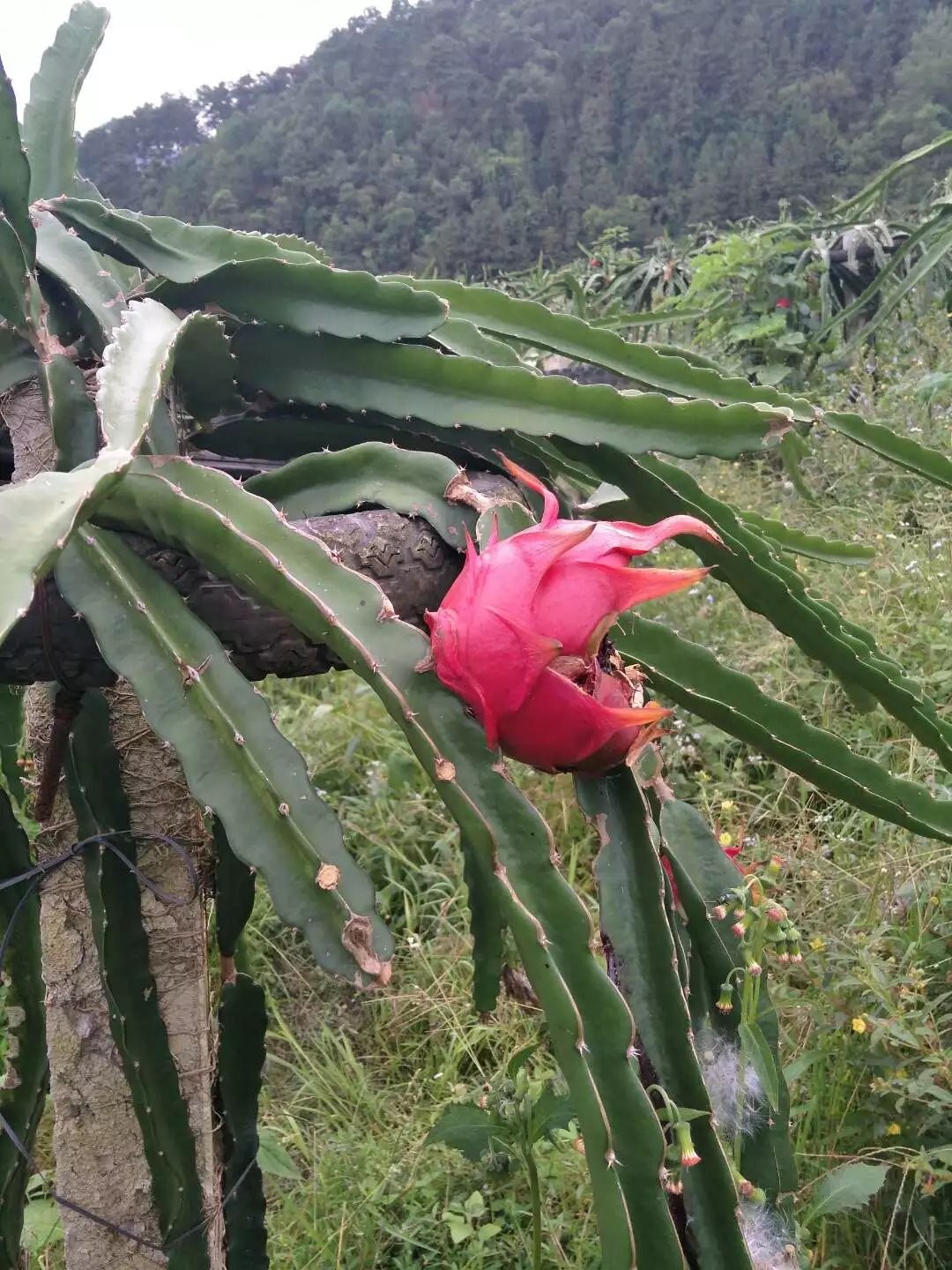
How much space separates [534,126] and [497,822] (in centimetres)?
549

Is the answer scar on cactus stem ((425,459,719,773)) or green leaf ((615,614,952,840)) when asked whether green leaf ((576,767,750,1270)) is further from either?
green leaf ((615,614,952,840))

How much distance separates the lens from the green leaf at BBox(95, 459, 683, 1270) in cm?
45

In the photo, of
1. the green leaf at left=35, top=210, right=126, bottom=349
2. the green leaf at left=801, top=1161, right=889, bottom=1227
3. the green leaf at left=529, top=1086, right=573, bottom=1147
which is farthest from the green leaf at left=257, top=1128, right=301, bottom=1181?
the green leaf at left=35, top=210, right=126, bottom=349

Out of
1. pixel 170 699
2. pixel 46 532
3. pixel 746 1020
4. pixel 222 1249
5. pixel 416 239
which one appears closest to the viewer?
pixel 46 532

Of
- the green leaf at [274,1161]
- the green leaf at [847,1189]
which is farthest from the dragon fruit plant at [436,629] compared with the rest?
the green leaf at [274,1161]

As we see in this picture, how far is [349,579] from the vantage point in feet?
1.73

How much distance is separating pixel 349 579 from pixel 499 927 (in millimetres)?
358

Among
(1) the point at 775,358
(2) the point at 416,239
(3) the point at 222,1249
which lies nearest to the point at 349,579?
(3) the point at 222,1249

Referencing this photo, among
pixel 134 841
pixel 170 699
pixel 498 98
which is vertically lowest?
pixel 134 841

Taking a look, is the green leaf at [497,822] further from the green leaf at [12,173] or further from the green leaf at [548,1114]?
the green leaf at [548,1114]

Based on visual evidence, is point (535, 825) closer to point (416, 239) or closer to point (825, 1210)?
point (825, 1210)

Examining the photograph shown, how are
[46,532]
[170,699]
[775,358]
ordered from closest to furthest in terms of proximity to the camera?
[46,532]
[170,699]
[775,358]

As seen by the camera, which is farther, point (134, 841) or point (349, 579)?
point (134, 841)

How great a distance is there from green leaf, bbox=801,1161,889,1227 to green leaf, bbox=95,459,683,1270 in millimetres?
540
